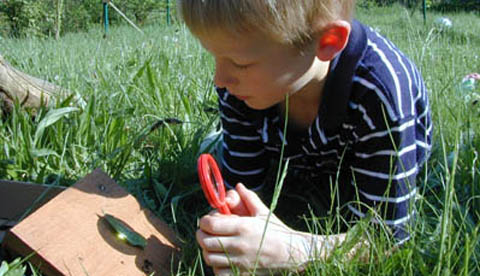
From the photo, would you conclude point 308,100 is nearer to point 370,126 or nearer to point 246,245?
point 370,126

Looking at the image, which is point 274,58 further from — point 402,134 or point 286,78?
point 402,134

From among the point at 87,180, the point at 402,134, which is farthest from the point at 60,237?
the point at 402,134

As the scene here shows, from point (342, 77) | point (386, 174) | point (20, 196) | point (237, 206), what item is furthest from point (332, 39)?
point (20, 196)

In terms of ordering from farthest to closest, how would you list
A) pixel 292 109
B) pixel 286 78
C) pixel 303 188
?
pixel 303 188
pixel 292 109
pixel 286 78

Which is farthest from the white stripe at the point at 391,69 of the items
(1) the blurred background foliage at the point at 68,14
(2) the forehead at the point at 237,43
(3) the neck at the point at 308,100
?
(1) the blurred background foliage at the point at 68,14

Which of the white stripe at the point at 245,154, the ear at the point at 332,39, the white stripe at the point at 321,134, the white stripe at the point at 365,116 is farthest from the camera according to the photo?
the white stripe at the point at 245,154

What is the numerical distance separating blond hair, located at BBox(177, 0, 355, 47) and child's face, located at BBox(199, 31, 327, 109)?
2cm

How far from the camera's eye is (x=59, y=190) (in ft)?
4.53

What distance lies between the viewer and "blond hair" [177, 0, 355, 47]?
1097mm

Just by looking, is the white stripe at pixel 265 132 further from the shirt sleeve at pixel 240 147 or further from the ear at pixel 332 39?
the ear at pixel 332 39

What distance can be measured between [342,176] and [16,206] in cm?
90

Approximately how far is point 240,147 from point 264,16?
0.60m

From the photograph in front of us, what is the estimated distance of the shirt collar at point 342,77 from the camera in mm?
1322

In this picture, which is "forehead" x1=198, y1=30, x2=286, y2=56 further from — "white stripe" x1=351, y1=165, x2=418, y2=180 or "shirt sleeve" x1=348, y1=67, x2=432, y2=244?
"white stripe" x1=351, y1=165, x2=418, y2=180
